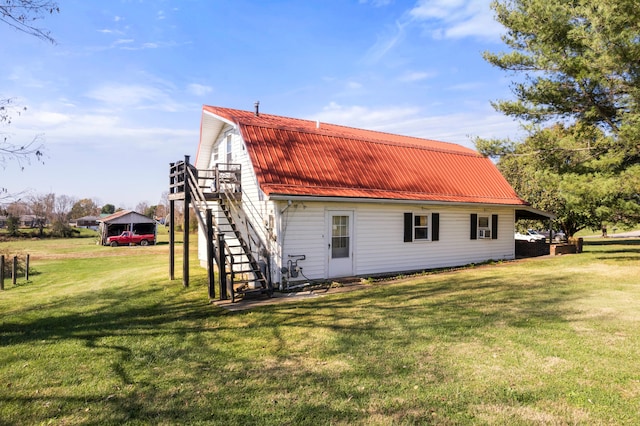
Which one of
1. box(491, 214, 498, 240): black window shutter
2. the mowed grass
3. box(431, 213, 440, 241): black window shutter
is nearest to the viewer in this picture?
the mowed grass

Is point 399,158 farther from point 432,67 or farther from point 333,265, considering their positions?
point 333,265

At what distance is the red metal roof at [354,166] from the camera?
11773 mm

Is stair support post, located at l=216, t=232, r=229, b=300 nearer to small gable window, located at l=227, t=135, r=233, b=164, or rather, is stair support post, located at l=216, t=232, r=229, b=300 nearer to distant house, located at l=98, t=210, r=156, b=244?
small gable window, located at l=227, t=135, r=233, b=164

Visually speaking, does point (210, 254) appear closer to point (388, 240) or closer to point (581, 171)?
point (388, 240)

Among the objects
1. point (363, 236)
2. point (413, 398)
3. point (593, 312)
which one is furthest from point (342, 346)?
point (363, 236)

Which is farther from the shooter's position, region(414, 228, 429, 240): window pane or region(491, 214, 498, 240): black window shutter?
region(491, 214, 498, 240): black window shutter

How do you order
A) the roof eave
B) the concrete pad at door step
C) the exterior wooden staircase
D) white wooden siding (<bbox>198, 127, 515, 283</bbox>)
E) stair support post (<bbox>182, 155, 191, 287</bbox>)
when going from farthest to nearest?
stair support post (<bbox>182, 155, 191, 287</bbox>), white wooden siding (<bbox>198, 127, 515, 283</bbox>), the roof eave, the exterior wooden staircase, the concrete pad at door step

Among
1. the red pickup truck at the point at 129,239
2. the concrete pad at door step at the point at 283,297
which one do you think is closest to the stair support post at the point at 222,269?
the concrete pad at door step at the point at 283,297

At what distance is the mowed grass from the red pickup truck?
30031mm

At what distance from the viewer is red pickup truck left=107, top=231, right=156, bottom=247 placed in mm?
37656

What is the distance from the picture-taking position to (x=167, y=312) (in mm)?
8523

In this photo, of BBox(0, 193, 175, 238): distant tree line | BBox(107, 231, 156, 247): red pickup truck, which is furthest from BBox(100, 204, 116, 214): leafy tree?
BBox(107, 231, 156, 247): red pickup truck

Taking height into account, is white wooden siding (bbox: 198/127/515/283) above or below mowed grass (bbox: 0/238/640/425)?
above

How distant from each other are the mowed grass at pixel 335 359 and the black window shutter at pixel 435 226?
446cm
